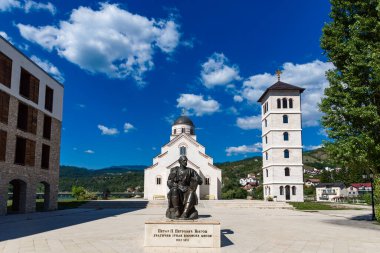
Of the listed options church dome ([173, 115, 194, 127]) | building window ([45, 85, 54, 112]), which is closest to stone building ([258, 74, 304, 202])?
church dome ([173, 115, 194, 127])

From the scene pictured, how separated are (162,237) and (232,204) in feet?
93.6

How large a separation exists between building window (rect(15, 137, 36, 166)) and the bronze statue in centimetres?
1848

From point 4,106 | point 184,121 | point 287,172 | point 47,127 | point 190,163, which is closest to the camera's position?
point 4,106

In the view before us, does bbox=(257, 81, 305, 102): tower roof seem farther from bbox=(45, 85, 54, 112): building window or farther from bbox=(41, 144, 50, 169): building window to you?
bbox=(41, 144, 50, 169): building window

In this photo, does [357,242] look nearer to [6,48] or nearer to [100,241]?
[100,241]

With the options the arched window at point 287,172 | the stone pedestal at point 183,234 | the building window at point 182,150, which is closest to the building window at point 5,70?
the stone pedestal at point 183,234

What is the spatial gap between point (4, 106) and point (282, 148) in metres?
36.4

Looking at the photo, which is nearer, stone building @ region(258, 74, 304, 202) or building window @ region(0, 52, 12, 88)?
building window @ region(0, 52, 12, 88)

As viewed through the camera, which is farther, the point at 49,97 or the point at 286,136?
the point at 286,136

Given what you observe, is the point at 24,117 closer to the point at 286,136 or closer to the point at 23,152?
the point at 23,152

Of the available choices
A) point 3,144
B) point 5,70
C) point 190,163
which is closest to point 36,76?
point 5,70

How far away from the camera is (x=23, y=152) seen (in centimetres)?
2608

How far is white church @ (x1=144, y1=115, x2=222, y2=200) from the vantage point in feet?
159

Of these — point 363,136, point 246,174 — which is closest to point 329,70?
point 363,136
